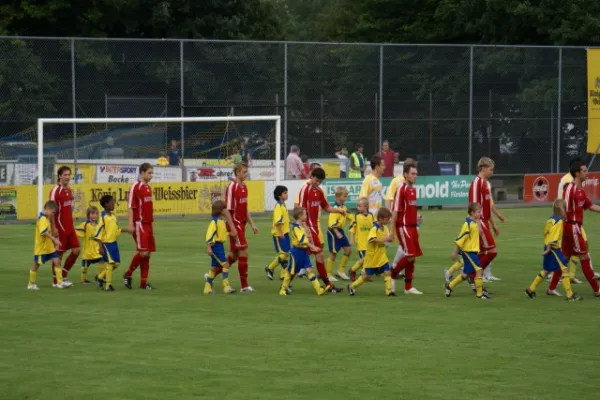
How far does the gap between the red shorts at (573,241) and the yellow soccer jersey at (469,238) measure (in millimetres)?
1624

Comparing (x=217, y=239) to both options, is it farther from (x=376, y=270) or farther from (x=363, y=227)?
(x=363, y=227)

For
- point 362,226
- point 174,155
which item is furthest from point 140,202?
point 174,155

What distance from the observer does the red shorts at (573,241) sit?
1767cm

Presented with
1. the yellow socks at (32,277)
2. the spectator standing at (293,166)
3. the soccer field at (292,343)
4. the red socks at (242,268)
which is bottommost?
the soccer field at (292,343)

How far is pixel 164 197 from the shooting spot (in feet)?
106

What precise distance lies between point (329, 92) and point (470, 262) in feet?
67.5

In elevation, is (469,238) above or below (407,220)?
below

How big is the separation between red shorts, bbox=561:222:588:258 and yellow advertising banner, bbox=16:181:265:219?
1594cm

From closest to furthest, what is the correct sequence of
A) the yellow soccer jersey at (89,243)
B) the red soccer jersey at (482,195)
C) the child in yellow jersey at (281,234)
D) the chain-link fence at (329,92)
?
the red soccer jersey at (482,195)
the yellow soccer jersey at (89,243)
the child in yellow jersey at (281,234)
the chain-link fence at (329,92)

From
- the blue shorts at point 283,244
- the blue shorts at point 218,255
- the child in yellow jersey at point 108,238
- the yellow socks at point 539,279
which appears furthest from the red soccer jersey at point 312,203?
the yellow socks at point 539,279

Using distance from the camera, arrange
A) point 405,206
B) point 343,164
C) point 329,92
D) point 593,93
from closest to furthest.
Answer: point 405,206 < point 343,164 < point 329,92 < point 593,93

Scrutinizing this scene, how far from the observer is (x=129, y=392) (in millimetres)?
11016

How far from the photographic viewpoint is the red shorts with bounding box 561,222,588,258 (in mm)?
17672

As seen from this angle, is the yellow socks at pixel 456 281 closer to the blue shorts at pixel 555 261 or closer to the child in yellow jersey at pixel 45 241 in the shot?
the blue shorts at pixel 555 261
